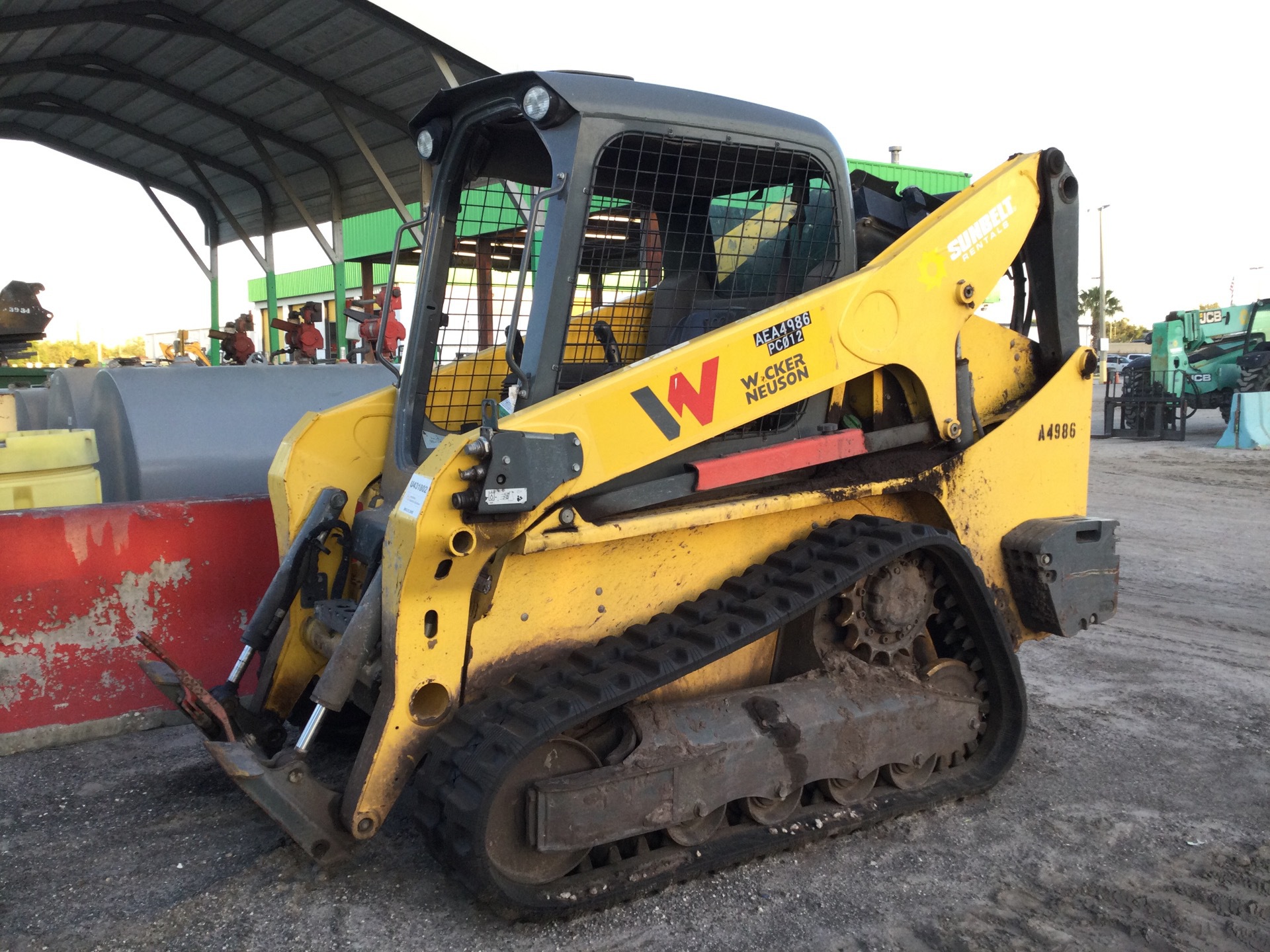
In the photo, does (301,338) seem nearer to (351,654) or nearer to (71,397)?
(71,397)

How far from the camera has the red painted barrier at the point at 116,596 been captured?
4195 mm

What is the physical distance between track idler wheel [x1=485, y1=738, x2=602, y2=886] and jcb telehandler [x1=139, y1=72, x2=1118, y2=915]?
11mm

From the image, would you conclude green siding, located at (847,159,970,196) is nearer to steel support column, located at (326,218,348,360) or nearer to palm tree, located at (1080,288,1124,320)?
steel support column, located at (326,218,348,360)

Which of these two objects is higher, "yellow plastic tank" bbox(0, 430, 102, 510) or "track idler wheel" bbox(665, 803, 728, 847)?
"yellow plastic tank" bbox(0, 430, 102, 510)

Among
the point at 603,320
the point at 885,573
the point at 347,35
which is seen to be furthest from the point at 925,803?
the point at 347,35

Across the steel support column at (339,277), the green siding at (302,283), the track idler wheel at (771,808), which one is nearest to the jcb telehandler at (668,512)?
the track idler wheel at (771,808)

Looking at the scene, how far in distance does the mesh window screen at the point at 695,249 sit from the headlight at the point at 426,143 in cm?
81

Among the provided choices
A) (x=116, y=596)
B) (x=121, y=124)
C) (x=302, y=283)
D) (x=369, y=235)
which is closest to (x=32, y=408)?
(x=116, y=596)

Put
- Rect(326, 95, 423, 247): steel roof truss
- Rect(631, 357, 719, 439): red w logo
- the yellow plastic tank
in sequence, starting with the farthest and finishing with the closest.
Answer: Rect(326, 95, 423, 247): steel roof truss, the yellow plastic tank, Rect(631, 357, 719, 439): red w logo

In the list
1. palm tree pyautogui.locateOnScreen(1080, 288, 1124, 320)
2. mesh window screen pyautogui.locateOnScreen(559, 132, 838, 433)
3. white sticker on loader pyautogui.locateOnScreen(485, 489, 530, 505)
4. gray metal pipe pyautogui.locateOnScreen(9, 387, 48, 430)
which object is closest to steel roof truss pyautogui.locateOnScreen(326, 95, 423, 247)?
gray metal pipe pyautogui.locateOnScreen(9, 387, 48, 430)

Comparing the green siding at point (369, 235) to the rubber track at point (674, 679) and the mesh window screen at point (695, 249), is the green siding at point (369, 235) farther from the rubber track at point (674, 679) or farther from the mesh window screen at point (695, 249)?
the rubber track at point (674, 679)

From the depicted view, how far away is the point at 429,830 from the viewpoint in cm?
279

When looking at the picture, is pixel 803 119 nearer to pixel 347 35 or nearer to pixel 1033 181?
pixel 1033 181

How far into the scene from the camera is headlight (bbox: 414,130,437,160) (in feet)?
11.9
